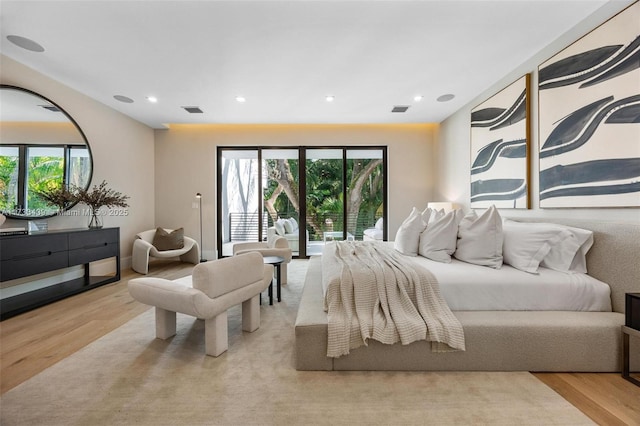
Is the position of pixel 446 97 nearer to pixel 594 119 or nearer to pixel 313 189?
pixel 594 119

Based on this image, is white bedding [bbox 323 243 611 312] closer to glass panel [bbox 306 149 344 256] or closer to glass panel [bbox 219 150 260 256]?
glass panel [bbox 306 149 344 256]

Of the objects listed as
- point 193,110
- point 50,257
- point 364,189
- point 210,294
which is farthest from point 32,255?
point 364,189

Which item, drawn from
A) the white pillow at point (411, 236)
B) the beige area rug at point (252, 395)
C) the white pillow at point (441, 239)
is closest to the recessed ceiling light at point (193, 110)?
the beige area rug at point (252, 395)

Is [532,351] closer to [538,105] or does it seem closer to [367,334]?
[367,334]

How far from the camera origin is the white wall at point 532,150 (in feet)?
7.07

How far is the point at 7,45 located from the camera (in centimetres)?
279

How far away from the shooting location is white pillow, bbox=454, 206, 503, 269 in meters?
2.29

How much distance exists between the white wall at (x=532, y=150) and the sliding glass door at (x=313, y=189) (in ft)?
3.96

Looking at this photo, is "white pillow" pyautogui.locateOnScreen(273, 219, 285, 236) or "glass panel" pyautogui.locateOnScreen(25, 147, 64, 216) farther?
"white pillow" pyautogui.locateOnScreen(273, 219, 285, 236)

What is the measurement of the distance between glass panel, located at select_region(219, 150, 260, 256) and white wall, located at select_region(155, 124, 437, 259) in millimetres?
246

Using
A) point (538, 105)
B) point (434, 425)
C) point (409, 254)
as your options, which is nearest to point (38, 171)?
point (409, 254)

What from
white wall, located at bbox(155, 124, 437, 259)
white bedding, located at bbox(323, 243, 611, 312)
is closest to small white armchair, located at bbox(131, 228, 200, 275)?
white wall, located at bbox(155, 124, 437, 259)

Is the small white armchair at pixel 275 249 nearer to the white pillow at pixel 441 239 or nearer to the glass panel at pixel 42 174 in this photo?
the white pillow at pixel 441 239

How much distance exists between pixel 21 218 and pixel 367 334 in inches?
161
